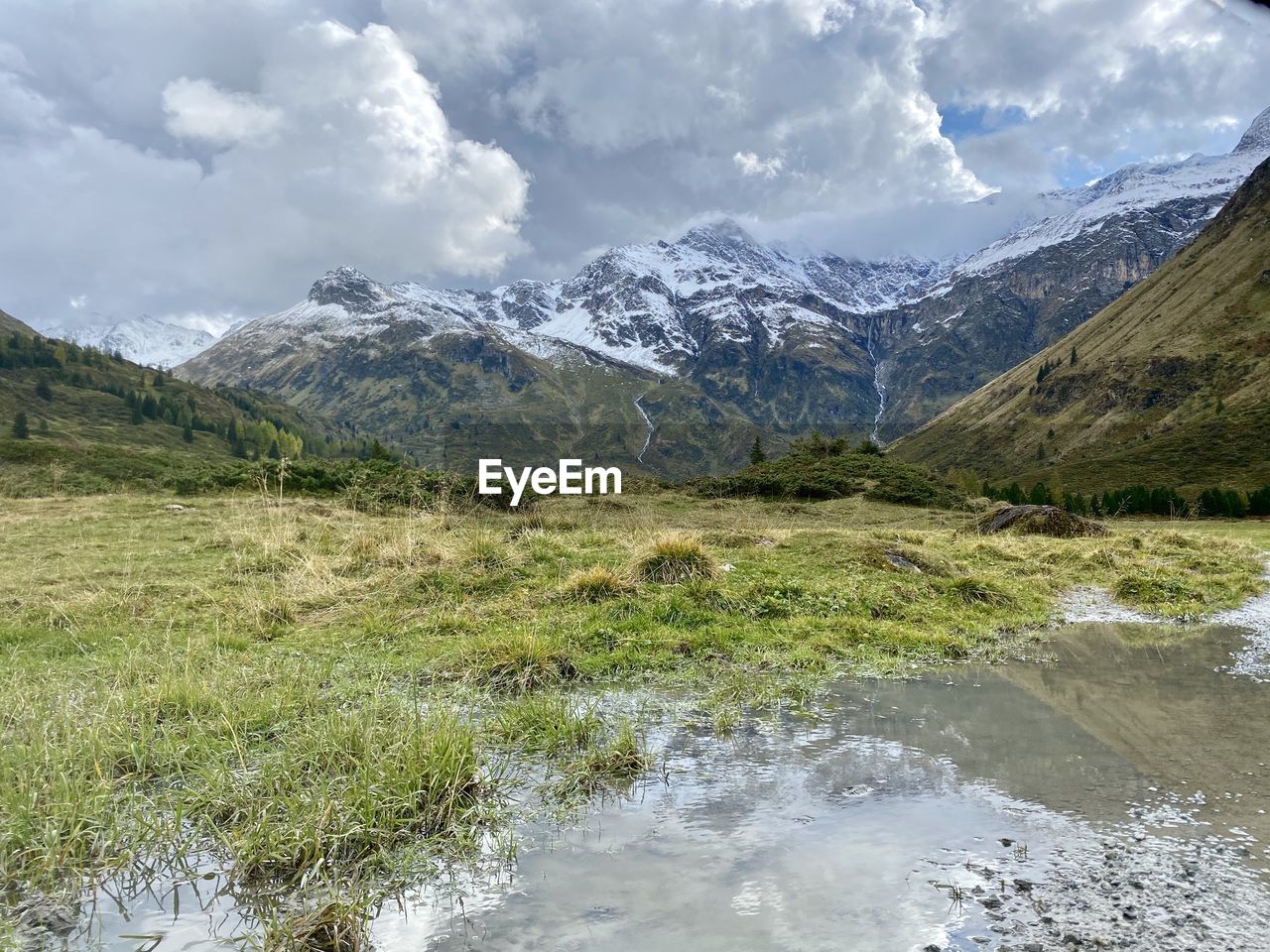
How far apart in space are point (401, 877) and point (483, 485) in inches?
1082

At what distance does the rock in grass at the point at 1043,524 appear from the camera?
27200mm

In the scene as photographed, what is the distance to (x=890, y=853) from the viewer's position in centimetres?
444

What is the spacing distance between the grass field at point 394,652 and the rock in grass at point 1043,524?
5463mm

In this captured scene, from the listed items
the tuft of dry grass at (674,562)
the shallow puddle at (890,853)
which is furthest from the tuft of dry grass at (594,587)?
the shallow puddle at (890,853)

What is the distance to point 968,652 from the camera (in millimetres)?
9969

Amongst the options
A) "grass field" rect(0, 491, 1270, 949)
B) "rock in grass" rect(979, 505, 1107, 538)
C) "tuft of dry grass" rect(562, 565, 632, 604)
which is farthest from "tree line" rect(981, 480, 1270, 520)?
"tuft of dry grass" rect(562, 565, 632, 604)

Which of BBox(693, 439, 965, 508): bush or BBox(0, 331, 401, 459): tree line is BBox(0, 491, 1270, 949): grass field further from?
BBox(0, 331, 401, 459): tree line

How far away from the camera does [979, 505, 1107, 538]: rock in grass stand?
89.2 ft

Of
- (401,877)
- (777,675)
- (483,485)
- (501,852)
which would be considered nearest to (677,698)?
(777,675)

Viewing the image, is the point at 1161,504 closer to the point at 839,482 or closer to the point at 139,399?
the point at 839,482

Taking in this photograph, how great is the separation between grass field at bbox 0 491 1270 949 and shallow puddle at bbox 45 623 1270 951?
0.52 meters

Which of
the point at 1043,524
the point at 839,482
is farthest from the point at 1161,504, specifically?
the point at 1043,524

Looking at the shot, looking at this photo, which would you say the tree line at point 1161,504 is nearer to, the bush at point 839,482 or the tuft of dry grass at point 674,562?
the bush at point 839,482

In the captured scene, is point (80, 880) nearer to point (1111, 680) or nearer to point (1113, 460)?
point (1111, 680)
